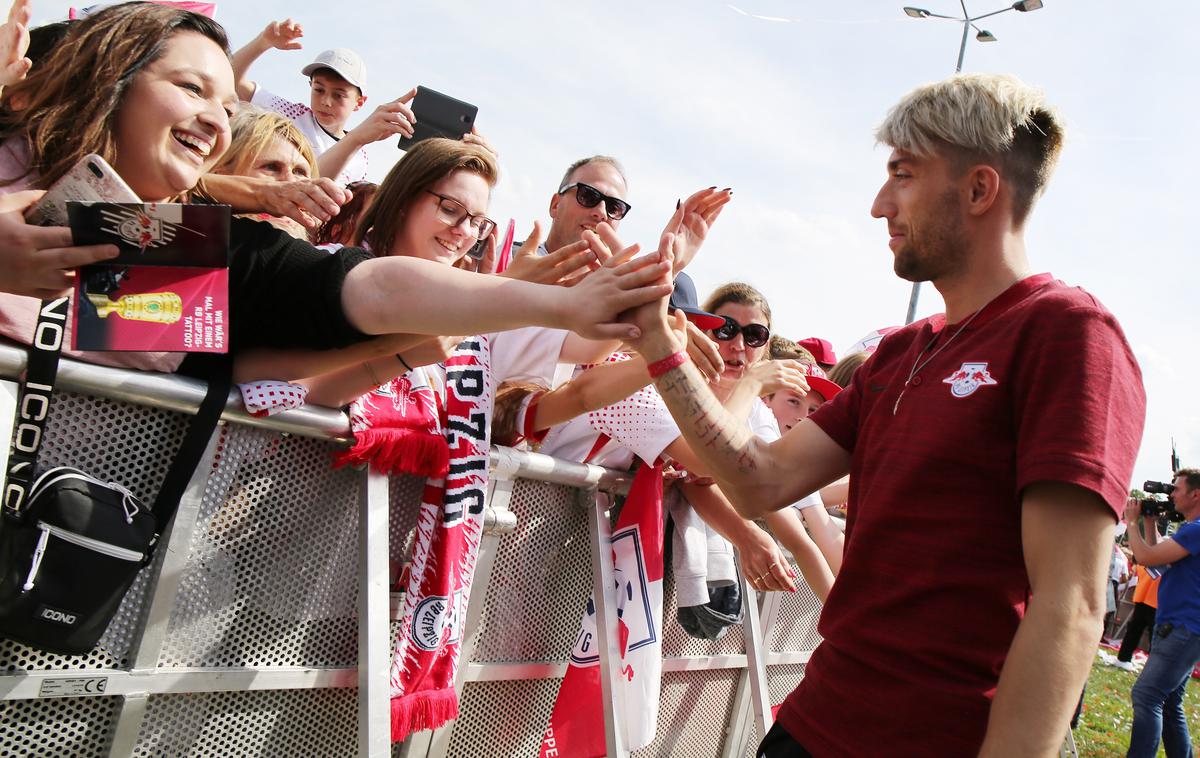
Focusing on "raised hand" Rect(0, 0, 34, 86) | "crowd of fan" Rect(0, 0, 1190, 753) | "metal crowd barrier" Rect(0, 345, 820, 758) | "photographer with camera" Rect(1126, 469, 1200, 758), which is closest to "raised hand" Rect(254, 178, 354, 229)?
"crowd of fan" Rect(0, 0, 1190, 753)

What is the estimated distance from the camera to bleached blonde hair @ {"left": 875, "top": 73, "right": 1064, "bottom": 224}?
7.19 ft

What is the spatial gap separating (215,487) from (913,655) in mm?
1555

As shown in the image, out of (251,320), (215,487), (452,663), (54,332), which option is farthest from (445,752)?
(54,332)

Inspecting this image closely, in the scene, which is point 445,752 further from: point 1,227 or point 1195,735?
point 1195,735

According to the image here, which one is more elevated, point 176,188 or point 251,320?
point 176,188

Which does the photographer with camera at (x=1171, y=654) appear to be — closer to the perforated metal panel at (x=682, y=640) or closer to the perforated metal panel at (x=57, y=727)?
the perforated metal panel at (x=682, y=640)

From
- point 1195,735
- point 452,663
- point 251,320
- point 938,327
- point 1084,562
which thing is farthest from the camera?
point 1195,735

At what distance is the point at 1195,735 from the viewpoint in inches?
384

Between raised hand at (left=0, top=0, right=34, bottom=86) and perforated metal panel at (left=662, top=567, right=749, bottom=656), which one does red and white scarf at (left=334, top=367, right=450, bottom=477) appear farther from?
perforated metal panel at (left=662, top=567, right=749, bottom=656)

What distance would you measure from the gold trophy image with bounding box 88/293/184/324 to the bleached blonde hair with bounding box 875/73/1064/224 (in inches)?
65.5

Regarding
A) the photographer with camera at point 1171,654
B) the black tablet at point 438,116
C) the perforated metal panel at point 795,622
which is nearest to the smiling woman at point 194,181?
the black tablet at point 438,116

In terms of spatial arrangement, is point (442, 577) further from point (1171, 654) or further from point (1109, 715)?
point (1109, 715)

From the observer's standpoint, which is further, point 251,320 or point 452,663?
point 452,663

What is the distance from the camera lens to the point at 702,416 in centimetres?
235
